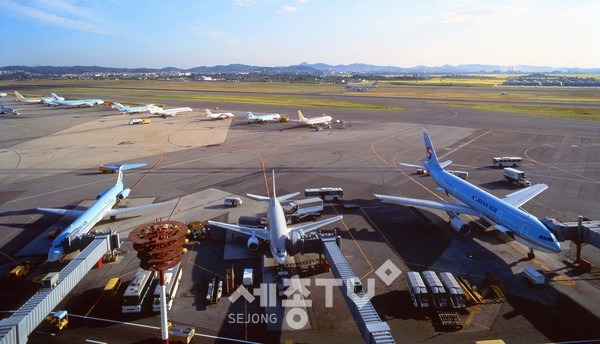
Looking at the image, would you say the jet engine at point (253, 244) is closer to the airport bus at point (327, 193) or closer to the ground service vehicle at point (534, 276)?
the airport bus at point (327, 193)

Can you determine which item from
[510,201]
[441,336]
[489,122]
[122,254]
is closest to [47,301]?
[122,254]

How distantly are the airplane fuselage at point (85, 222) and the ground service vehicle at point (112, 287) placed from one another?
7.21 metres

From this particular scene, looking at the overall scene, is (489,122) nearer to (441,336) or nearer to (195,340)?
(441,336)

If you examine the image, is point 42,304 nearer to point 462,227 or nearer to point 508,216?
point 462,227

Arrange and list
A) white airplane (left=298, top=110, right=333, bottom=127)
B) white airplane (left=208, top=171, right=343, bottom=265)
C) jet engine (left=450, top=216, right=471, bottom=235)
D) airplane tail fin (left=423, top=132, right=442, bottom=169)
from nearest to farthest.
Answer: white airplane (left=208, top=171, right=343, bottom=265) < jet engine (left=450, top=216, right=471, bottom=235) < airplane tail fin (left=423, top=132, right=442, bottom=169) < white airplane (left=298, top=110, right=333, bottom=127)

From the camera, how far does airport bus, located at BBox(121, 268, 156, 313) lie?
30.7 metres

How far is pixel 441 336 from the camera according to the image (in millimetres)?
27734

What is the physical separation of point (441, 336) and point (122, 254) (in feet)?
110

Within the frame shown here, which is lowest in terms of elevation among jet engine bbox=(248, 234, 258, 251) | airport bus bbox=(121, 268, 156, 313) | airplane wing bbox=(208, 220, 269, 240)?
airport bus bbox=(121, 268, 156, 313)

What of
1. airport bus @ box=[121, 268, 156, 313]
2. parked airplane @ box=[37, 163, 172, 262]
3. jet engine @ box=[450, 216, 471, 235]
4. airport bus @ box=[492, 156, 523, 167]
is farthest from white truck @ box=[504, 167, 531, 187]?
parked airplane @ box=[37, 163, 172, 262]

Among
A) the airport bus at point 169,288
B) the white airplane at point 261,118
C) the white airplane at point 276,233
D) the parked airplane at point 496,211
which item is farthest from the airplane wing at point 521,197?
the white airplane at point 261,118

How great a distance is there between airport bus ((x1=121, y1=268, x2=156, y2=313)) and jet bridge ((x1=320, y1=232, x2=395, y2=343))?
54.2 feet

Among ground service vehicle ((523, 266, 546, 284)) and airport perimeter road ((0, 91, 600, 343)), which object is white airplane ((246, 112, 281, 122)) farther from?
ground service vehicle ((523, 266, 546, 284))

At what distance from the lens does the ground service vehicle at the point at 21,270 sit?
3644cm
